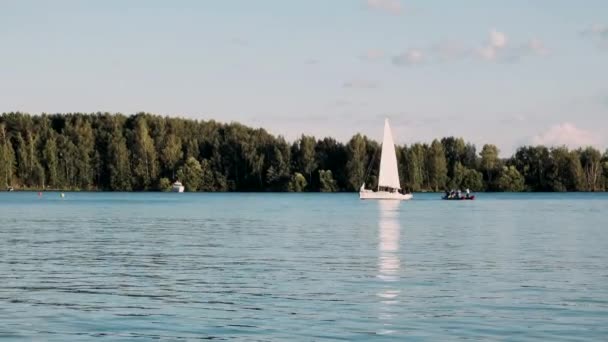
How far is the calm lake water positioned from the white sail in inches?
3626

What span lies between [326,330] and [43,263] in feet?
68.9

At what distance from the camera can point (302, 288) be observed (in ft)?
112

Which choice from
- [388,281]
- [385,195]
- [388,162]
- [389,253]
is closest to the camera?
[388,281]

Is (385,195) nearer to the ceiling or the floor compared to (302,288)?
nearer to the ceiling

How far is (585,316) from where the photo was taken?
28062 millimetres

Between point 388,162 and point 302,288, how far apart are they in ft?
412

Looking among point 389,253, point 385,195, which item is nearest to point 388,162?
point 385,195

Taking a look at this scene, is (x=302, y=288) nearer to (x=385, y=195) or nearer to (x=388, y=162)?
(x=388, y=162)

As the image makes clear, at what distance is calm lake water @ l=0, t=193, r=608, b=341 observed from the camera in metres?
26.2

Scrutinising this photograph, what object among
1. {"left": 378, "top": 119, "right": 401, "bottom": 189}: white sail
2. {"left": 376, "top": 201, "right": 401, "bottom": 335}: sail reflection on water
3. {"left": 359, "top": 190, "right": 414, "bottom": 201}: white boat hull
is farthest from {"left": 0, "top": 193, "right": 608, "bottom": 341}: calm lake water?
{"left": 359, "top": 190, "right": 414, "bottom": 201}: white boat hull

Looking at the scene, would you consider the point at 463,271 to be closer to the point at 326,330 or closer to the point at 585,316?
the point at 585,316

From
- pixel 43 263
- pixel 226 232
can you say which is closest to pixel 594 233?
pixel 226 232

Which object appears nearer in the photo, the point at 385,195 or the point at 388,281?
the point at 388,281

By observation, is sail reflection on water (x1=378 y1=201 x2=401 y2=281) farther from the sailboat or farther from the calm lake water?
the sailboat
